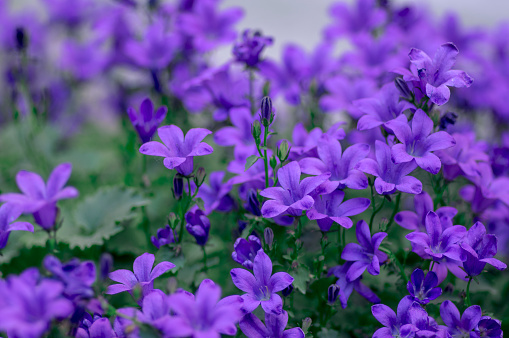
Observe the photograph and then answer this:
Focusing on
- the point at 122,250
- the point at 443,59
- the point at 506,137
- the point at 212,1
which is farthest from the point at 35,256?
the point at 506,137

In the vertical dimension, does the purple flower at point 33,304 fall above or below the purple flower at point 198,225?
above

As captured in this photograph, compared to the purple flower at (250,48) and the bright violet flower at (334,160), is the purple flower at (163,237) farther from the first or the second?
the purple flower at (250,48)

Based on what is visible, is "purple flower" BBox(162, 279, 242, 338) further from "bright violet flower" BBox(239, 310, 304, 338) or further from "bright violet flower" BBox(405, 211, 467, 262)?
"bright violet flower" BBox(405, 211, 467, 262)

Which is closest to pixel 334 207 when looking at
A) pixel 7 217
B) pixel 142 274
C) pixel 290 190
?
pixel 290 190

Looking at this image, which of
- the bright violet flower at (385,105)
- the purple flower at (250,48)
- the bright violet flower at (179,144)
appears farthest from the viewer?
the purple flower at (250,48)

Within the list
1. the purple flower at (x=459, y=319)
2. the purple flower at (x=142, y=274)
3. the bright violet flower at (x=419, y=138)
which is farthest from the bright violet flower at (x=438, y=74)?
the purple flower at (x=142, y=274)

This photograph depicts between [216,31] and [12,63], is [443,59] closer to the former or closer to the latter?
[216,31]

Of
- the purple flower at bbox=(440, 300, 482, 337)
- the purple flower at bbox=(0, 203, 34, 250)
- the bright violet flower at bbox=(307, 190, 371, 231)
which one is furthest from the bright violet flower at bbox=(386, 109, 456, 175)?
the purple flower at bbox=(0, 203, 34, 250)
